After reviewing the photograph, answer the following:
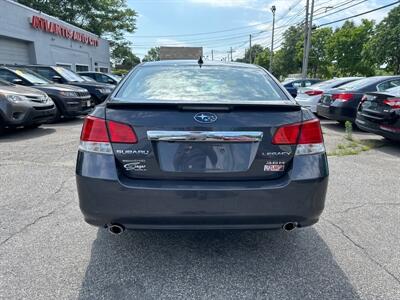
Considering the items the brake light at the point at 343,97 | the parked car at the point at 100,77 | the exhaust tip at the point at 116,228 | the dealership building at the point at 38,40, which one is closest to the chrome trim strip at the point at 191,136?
the exhaust tip at the point at 116,228

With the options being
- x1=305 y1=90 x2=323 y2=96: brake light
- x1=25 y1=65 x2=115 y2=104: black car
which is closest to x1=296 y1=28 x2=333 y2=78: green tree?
x1=305 y1=90 x2=323 y2=96: brake light

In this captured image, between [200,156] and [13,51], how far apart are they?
19.2m

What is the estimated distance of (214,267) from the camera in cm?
266

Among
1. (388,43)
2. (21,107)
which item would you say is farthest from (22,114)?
(388,43)

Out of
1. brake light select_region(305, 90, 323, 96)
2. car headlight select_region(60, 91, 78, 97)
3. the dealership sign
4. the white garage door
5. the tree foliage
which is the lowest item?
brake light select_region(305, 90, 323, 96)

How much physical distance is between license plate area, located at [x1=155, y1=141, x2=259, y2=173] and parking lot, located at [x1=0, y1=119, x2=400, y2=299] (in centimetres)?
87

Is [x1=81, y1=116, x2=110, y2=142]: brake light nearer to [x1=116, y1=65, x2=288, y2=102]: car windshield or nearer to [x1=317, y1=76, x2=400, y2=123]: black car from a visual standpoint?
[x1=116, y1=65, x2=288, y2=102]: car windshield

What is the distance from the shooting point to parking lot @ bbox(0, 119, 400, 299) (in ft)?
7.78

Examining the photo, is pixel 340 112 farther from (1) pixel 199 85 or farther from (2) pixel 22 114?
(2) pixel 22 114

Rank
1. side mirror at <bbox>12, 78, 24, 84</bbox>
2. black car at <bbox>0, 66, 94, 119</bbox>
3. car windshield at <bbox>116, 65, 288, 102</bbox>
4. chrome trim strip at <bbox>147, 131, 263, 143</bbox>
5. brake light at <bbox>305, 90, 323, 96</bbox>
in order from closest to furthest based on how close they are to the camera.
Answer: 1. chrome trim strip at <bbox>147, 131, 263, 143</bbox>
2. car windshield at <bbox>116, 65, 288, 102</bbox>
3. side mirror at <bbox>12, 78, 24, 84</bbox>
4. black car at <bbox>0, 66, 94, 119</bbox>
5. brake light at <bbox>305, 90, 323, 96</bbox>

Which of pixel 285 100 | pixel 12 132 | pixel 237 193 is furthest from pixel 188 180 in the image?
pixel 12 132

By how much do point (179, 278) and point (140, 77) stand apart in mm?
1751

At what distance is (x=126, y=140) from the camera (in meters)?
2.29

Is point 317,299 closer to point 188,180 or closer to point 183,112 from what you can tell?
point 188,180
